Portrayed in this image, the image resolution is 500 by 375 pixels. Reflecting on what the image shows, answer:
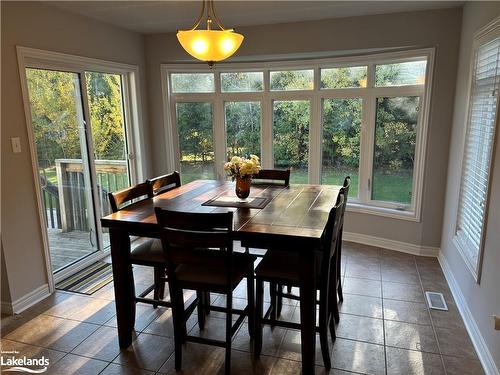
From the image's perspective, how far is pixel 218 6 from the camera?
10.8 feet

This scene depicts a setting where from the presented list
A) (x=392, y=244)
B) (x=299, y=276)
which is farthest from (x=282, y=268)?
(x=392, y=244)

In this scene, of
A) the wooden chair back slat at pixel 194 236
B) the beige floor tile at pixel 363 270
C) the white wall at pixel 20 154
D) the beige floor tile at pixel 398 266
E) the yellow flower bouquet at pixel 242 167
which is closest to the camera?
the wooden chair back slat at pixel 194 236

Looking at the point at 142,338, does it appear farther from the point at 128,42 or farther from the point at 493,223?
the point at 128,42

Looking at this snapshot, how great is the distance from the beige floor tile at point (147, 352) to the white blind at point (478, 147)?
224 cm

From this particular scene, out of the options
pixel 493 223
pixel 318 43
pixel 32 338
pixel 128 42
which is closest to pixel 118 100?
pixel 128 42

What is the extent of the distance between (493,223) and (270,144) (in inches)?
109

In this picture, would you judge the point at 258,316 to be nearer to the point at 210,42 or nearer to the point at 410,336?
the point at 410,336

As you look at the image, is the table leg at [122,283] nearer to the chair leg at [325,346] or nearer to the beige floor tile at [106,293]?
the beige floor tile at [106,293]

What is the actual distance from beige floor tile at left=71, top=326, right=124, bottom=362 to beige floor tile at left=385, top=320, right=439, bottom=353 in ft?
6.11

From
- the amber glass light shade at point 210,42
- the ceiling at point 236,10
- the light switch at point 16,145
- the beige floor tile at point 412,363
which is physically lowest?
the beige floor tile at point 412,363

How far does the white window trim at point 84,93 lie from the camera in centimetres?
297

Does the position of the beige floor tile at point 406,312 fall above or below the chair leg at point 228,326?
below

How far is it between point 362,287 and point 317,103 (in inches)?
86.3

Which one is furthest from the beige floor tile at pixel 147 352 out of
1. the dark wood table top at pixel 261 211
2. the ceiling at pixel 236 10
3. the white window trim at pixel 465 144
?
the ceiling at pixel 236 10
